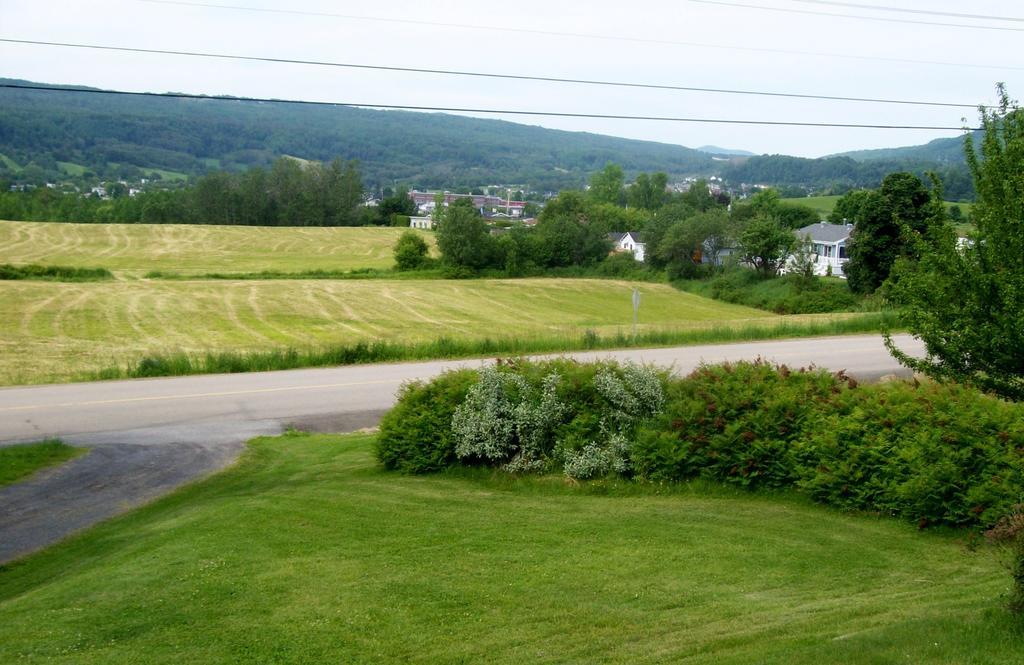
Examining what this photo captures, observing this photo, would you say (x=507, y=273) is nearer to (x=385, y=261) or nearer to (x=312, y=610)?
(x=385, y=261)

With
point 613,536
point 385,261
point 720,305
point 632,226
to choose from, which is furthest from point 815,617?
point 632,226

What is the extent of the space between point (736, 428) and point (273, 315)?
3827 cm

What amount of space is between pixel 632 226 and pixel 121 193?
274 feet

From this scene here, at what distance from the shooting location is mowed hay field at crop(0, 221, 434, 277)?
6988 cm

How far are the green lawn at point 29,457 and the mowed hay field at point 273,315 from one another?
8.81 m

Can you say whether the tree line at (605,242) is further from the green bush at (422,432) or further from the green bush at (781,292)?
the green bush at (422,432)

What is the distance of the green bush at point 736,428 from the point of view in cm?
1087

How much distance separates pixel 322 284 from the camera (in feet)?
195

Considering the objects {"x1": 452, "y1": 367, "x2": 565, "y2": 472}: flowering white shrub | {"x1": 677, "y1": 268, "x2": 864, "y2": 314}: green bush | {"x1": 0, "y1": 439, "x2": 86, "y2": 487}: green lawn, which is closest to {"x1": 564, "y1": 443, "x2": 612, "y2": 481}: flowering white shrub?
{"x1": 452, "y1": 367, "x2": 565, "y2": 472}: flowering white shrub

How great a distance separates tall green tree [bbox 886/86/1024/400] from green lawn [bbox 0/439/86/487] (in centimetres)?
1115

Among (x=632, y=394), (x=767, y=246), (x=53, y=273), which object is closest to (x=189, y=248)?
(x=53, y=273)

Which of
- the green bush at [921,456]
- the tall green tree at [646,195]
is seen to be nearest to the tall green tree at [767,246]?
the green bush at [921,456]

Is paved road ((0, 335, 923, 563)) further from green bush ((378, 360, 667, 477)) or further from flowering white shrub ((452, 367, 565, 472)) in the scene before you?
flowering white shrub ((452, 367, 565, 472))

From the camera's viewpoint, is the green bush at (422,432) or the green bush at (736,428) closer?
the green bush at (736,428)
